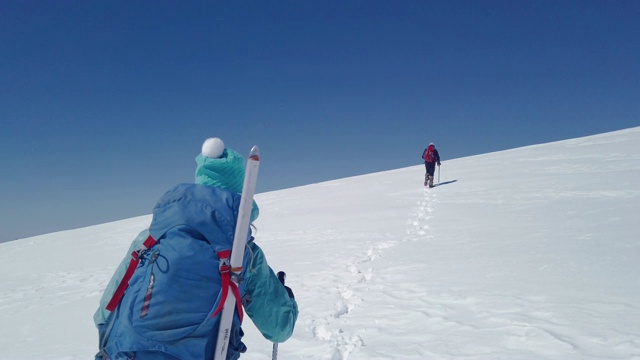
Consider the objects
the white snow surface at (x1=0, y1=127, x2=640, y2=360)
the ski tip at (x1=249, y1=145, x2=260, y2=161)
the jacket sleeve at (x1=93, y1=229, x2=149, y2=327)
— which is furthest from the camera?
the white snow surface at (x1=0, y1=127, x2=640, y2=360)

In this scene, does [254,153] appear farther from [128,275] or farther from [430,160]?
[430,160]

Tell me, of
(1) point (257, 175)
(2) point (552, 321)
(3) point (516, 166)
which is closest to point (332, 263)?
(2) point (552, 321)

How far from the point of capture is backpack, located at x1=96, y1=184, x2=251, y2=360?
157 cm

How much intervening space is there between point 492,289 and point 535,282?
1.83ft

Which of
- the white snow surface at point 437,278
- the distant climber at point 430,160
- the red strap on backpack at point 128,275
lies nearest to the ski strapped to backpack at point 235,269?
the red strap on backpack at point 128,275

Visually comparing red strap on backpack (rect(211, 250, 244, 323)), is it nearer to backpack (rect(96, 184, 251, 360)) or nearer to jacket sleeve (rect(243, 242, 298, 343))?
backpack (rect(96, 184, 251, 360))

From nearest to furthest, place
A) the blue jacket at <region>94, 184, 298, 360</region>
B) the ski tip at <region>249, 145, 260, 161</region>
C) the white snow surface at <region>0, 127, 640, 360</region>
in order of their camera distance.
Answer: the blue jacket at <region>94, 184, 298, 360</region> < the ski tip at <region>249, 145, 260, 161</region> < the white snow surface at <region>0, 127, 640, 360</region>

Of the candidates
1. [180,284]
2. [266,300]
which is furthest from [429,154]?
[180,284]

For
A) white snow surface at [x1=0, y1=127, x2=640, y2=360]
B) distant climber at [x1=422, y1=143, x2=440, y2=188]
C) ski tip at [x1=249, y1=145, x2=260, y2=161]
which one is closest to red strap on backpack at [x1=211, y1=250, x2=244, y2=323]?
ski tip at [x1=249, y1=145, x2=260, y2=161]

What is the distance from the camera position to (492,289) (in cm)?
495

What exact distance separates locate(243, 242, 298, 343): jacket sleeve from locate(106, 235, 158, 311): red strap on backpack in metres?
0.40

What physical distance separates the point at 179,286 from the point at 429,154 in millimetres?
14782

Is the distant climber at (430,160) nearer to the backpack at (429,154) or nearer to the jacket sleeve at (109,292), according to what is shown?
the backpack at (429,154)

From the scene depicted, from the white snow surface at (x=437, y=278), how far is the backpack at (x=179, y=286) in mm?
2320
